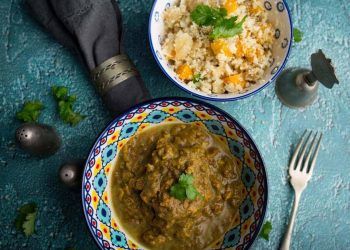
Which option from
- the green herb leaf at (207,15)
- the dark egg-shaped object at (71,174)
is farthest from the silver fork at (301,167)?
the dark egg-shaped object at (71,174)

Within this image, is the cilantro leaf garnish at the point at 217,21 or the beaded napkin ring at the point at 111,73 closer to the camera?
the cilantro leaf garnish at the point at 217,21

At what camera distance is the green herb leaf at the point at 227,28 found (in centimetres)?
250

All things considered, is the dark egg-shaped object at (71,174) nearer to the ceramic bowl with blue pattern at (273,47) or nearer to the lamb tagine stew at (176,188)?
the lamb tagine stew at (176,188)

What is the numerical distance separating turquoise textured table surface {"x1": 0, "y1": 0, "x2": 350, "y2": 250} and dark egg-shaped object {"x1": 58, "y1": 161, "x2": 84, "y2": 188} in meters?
0.23

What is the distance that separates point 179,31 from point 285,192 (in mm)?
1141

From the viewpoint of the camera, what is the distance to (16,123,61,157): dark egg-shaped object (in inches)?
96.7

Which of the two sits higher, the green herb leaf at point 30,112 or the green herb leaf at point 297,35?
the green herb leaf at point 297,35

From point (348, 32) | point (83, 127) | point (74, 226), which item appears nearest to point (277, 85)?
point (348, 32)

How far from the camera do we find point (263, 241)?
271 centimetres

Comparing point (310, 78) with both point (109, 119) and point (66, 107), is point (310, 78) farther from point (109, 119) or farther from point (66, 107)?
point (66, 107)

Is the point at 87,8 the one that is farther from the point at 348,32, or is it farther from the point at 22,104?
the point at 348,32

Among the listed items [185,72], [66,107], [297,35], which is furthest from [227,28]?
[66,107]

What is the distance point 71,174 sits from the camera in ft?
8.00

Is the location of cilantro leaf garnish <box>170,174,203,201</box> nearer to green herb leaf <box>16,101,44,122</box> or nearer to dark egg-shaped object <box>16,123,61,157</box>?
dark egg-shaped object <box>16,123,61,157</box>
